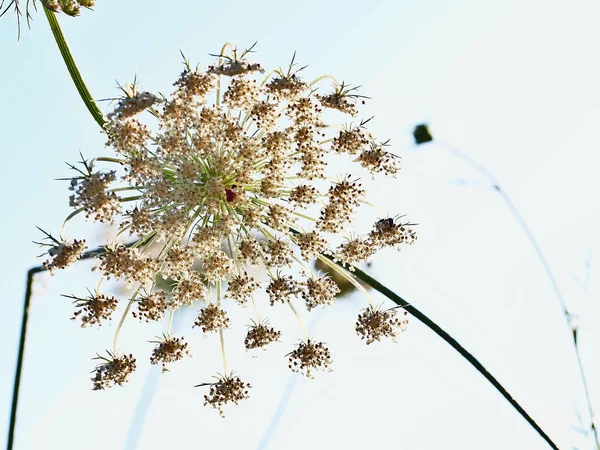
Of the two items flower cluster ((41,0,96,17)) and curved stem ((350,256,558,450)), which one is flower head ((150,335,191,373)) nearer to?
curved stem ((350,256,558,450))

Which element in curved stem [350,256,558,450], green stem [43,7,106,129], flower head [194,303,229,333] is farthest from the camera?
flower head [194,303,229,333]

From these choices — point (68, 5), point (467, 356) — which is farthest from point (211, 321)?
point (68, 5)

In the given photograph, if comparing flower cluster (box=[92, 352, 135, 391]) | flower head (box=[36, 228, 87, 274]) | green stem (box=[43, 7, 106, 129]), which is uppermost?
green stem (box=[43, 7, 106, 129])

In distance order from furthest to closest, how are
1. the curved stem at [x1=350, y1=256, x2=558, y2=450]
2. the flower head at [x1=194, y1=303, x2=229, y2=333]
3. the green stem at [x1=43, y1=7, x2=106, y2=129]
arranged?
1. the flower head at [x1=194, y1=303, x2=229, y2=333]
2. the green stem at [x1=43, y1=7, x2=106, y2=129]
3. the curved stem at [x1=350, y1=256, x2=558, y2=450]

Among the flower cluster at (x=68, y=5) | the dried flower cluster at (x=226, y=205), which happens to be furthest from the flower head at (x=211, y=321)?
the flower cluster at (x=68, y=5)

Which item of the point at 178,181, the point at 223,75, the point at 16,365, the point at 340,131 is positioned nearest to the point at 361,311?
the point at 340,131

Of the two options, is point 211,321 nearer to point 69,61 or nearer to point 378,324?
point 378,324

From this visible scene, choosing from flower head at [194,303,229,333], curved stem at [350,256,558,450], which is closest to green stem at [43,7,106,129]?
flower head at [194,303,229,333]

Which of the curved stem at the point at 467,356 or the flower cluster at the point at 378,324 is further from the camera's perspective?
the flower cluster at the point at 378,324

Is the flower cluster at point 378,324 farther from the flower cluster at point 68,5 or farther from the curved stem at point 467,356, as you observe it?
the flower cluster at point 68,5

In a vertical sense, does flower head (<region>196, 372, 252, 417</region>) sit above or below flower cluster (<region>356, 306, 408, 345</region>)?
below

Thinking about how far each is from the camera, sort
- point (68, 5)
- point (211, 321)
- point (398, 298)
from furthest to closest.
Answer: point (211, 321), point (398, 298), point (68, 5)

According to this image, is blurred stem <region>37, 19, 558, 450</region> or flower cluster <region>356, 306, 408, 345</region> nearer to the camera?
blurred stem <region>37, 19, 558, 450</region>
